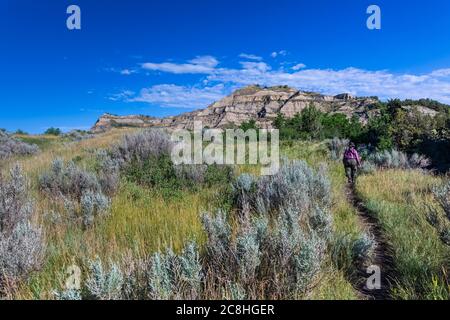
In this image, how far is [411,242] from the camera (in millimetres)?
4684

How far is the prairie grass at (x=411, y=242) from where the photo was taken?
11.3ft

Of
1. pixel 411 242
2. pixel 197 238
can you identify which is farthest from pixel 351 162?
pixel 197 238

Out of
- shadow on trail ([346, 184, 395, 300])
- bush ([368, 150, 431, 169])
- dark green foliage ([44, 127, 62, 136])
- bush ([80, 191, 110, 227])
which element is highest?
dark green foliage ([44, 127, 62, 136])

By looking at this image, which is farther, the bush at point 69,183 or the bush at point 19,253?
the bush at point 69,183

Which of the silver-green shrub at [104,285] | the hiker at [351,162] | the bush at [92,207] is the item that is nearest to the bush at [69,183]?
the bush at [92,207]

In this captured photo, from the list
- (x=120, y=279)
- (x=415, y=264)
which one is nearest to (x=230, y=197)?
(x=415, y=264)

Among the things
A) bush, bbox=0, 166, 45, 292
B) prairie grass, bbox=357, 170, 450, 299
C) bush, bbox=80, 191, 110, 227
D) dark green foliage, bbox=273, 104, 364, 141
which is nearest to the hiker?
prairie grass, bbox=357, 170, 450, 299

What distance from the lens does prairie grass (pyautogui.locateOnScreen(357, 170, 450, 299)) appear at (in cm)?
345

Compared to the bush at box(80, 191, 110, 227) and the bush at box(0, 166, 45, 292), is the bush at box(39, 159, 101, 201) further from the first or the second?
the bush at box(0, 166, 45, 292)

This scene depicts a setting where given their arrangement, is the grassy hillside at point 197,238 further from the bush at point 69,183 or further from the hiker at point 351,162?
the hiker at point 351,162

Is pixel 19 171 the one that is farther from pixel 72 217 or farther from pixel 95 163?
pixel 95 163

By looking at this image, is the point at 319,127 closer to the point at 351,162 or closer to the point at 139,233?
the point at 351,162

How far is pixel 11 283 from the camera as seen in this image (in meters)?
3.41
